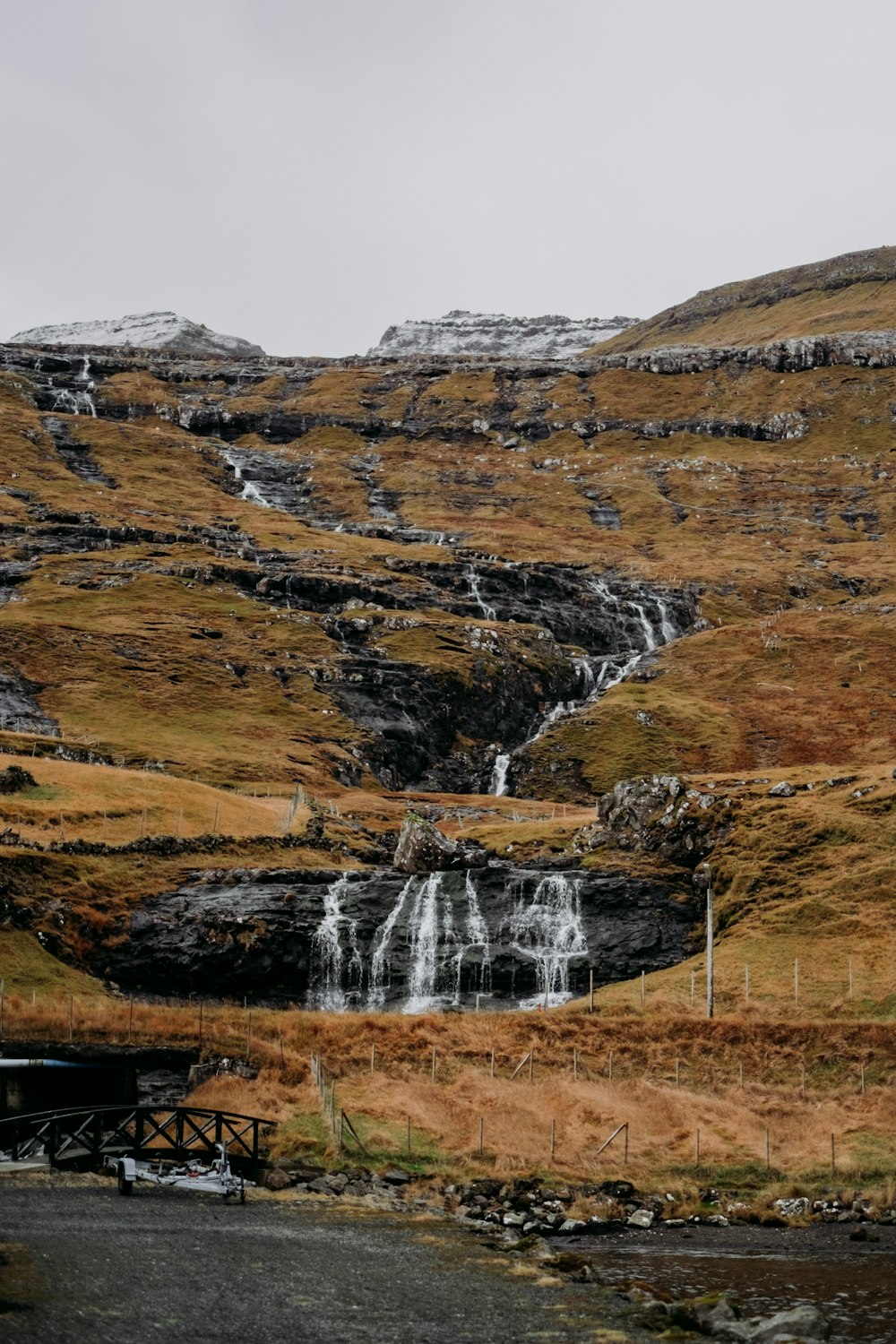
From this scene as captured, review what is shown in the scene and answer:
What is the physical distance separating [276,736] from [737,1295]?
11286 cm

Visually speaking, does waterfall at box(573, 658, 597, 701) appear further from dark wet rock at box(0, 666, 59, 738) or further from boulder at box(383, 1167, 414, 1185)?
boulder at box(383, 1167, 414, 1185)

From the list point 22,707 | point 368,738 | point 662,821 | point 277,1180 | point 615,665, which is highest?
point 22,707

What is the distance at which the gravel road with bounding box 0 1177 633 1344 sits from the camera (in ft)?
87.4

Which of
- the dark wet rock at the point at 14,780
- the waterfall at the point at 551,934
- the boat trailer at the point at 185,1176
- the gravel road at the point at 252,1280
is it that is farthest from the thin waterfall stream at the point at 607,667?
the gravel road at the point at 252,1280

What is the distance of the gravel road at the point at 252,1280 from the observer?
26625mm

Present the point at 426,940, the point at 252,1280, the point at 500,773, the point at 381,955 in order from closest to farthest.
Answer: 1. the point at 252,1280
2. the point at 381,955
3. the point at 426,940
4. the point at 500,773

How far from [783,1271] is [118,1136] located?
23036 mm

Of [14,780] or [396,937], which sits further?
[14,780]

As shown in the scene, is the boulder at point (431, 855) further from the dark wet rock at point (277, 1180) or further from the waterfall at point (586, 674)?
the waterfall at point (586, 674)

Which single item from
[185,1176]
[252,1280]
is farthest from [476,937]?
[252,1280]

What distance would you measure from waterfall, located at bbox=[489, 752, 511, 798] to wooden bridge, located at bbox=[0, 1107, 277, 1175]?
300 feet

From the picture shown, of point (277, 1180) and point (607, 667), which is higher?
point (607, 667)

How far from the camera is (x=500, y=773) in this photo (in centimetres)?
14575

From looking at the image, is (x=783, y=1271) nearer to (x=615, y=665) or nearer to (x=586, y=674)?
(x=586, y=674)
